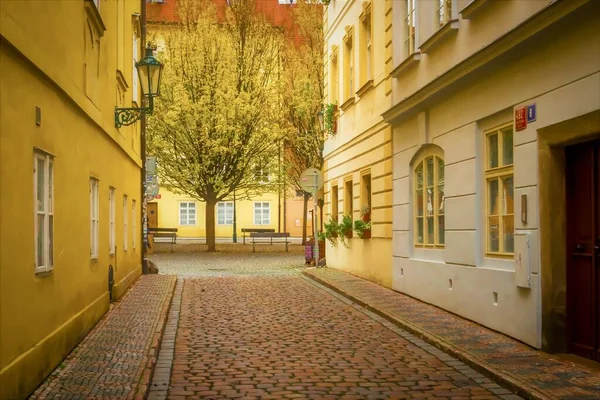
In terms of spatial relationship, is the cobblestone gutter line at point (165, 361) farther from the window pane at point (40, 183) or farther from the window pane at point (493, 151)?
the window pane at point (493, 151)

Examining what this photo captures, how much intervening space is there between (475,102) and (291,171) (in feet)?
96.0

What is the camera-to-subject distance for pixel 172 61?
1307 inches

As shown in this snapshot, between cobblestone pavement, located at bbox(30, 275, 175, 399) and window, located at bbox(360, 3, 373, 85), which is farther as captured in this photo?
window, located at bbox(360, 3, 373, 85)

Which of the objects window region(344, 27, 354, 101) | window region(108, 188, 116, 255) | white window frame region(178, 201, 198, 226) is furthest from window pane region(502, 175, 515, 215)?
white window frame region(178, 201, 198, 226)

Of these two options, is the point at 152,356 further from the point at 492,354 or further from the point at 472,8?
the point at 472,8

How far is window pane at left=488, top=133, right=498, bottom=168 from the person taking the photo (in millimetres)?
10609

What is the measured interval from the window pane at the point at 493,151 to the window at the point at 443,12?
2166 mm

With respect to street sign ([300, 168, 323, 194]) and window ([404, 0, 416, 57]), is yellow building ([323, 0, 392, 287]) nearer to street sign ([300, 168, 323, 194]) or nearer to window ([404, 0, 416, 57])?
street sign ([300, 168, 323, 194])

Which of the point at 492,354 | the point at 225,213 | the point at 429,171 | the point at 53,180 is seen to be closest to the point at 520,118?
the point at 492,354

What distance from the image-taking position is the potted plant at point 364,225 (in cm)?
1752

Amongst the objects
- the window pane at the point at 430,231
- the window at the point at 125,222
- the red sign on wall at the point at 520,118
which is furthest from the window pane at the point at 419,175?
the window at the point at 125,222

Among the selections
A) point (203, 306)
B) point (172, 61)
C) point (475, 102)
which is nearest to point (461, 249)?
point (475, 102)

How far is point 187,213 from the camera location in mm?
55281

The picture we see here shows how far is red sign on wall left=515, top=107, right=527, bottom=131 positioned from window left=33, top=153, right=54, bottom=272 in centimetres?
517
